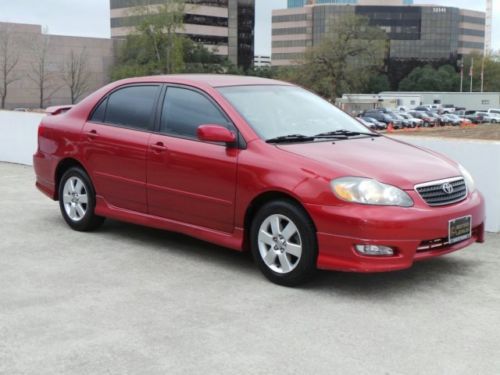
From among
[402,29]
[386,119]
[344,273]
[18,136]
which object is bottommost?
[386,119]

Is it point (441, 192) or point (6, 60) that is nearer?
point (441, 192)

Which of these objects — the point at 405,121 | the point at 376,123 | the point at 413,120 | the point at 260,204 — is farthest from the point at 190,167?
the point at 413,120

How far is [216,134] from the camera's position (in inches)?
211

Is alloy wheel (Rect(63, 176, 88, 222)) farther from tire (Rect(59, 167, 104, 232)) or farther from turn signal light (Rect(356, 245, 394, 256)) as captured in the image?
turn signal light (Rect(356, 245, 394, 256))

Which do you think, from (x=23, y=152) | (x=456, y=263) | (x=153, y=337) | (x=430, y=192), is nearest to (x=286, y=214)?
(x=430, y=192)

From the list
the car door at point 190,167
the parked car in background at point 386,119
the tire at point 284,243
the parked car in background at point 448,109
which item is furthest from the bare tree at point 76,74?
the tire at point 284,243

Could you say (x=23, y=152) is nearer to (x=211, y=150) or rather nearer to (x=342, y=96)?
(x=211, y=150)

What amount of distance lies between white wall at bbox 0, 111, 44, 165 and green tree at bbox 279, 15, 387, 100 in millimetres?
68237

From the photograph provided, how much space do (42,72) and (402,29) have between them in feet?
302

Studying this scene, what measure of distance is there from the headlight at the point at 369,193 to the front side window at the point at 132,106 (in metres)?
2.22

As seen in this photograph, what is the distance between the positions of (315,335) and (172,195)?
224cm

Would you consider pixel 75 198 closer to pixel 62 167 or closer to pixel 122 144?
pixel 62 167

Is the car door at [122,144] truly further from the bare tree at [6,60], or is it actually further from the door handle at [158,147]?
the bare tree at [6,60]

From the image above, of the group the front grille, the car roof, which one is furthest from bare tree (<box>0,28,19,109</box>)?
the front grille
